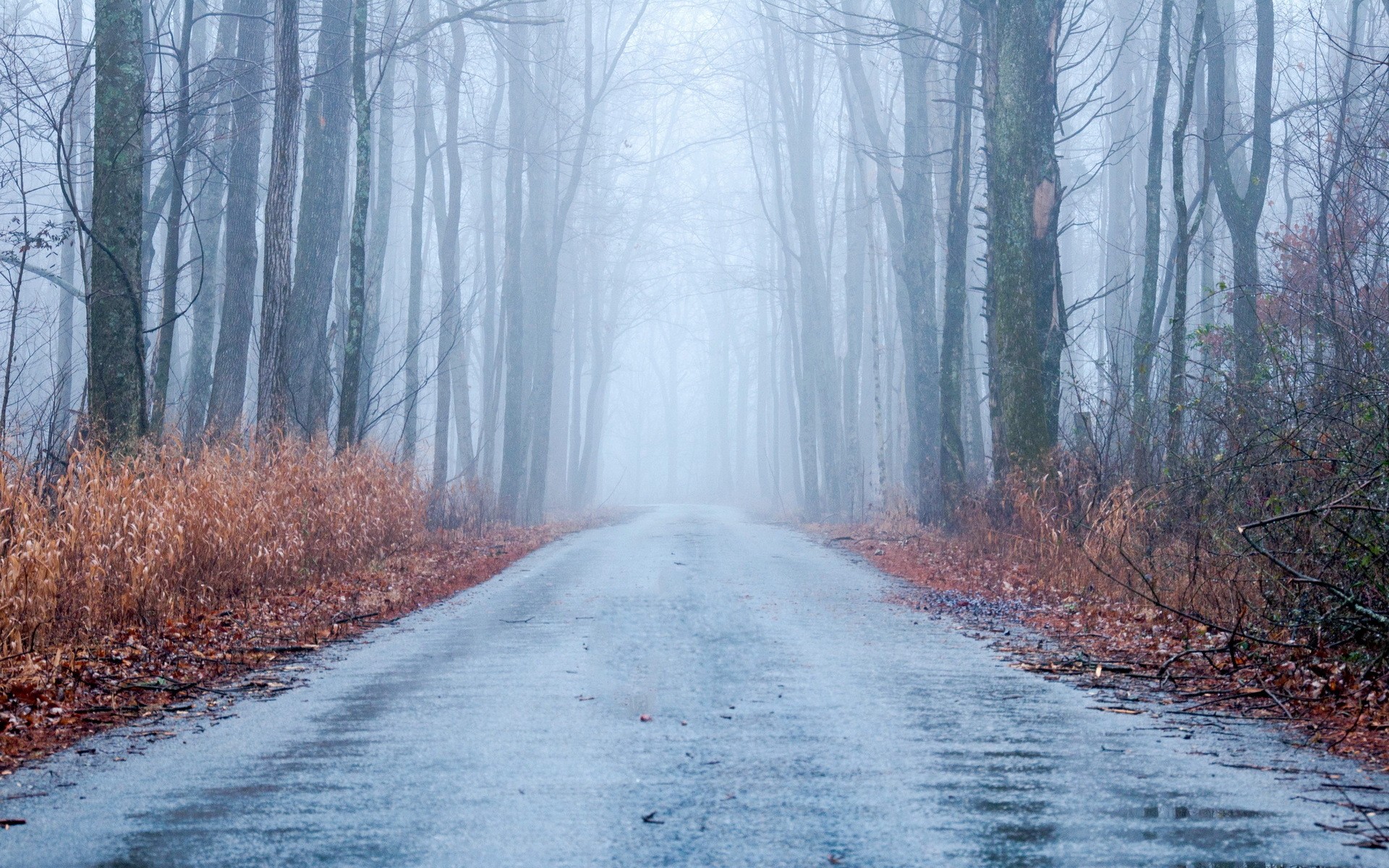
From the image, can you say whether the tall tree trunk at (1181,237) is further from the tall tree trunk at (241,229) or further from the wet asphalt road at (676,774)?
the tall tree trunk at (241,229)

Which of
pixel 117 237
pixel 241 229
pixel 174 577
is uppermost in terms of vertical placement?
pixel 241 229

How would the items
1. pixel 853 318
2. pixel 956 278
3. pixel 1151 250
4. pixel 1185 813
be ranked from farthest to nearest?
pixel 853 318 → pixel 956 278 → pixel 1151 250 → pixel 1185 813

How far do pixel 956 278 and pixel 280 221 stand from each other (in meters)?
11.4

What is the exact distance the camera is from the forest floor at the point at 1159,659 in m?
5.48

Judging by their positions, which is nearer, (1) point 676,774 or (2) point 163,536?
(1) point 676,774

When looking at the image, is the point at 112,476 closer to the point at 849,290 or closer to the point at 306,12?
the point at 306,12

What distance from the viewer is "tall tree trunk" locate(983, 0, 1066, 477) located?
48.9 ft

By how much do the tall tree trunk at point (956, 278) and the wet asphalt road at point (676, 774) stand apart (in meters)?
11.7

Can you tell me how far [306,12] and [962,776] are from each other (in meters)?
21.8

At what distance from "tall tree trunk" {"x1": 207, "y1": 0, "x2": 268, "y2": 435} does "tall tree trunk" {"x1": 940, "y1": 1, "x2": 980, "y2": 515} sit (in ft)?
37.5

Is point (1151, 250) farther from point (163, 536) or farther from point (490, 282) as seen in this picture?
point (490, 282)

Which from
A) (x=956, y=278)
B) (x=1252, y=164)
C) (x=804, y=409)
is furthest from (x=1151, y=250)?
(x=804, y=409)

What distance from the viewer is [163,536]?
8.62 metres

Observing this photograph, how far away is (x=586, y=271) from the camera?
1988 inches
